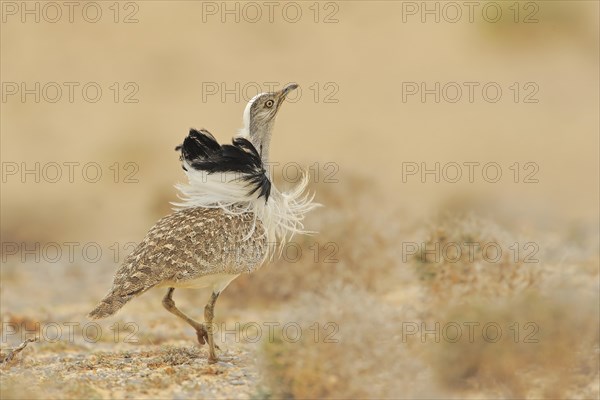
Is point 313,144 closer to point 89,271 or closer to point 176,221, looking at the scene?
point 89,271

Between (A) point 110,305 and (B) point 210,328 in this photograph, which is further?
(B) point 210,328

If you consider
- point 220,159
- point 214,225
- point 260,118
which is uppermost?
point 260,118

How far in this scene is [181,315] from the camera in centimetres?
830

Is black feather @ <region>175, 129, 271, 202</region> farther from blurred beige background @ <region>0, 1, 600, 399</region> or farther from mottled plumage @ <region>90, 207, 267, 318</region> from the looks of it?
blurred beige background @ <region>0, 1, 600, 399</region>

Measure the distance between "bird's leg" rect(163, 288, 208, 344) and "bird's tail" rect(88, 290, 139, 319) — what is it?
0.71 m

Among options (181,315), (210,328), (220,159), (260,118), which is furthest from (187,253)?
(260,118)

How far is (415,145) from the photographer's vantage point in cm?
2277

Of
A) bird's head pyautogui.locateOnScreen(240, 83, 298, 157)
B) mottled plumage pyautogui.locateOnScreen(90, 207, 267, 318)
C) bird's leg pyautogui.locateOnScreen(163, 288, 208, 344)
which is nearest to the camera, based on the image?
mottled plumage pyautogui.locateOnScreen(90, 207, 267, 318)

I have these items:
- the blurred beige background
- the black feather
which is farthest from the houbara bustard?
the blurred beige background

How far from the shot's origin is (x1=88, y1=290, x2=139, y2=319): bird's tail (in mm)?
7379

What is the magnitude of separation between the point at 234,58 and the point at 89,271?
12.2 metres

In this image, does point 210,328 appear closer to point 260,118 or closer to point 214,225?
point 214,225

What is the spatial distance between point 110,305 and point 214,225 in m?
1.09

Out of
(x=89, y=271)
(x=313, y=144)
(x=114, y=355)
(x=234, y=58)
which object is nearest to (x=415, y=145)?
(x=313, y=144)
